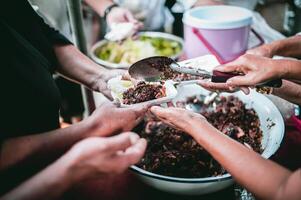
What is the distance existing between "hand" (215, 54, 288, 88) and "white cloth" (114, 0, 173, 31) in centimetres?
166

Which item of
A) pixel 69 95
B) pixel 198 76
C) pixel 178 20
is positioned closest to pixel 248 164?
pixel 198 76

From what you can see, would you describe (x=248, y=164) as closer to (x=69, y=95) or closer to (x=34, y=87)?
(x=34, y=87)

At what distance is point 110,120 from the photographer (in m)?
1.37

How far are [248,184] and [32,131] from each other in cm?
94

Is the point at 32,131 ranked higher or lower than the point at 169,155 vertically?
higher

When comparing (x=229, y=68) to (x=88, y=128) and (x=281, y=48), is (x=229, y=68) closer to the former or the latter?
(x=281, y=48)

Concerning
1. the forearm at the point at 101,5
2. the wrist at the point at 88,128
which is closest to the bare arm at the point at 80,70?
the wrist at the point at 88,128

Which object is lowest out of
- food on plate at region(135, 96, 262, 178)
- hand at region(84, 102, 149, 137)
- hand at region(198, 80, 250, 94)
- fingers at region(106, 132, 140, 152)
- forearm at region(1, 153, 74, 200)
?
food on plate at region(135, 96, 262, 178)

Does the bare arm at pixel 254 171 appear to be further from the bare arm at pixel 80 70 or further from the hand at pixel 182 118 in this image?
the bare arm at pixel 80 70

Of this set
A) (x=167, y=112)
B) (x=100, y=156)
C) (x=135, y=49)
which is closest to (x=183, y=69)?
(x=167, y=112)

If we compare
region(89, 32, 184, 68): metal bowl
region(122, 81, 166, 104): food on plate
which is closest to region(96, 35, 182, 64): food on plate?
region(89, 32, 184, 68): metal bowl

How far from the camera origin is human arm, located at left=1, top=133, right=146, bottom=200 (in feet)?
3.36

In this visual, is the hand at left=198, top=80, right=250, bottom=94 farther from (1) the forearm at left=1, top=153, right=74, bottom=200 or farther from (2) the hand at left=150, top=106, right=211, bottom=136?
(1) the forearm at left=1, top=153, right=74, bottom=200

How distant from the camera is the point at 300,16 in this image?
4102mm
